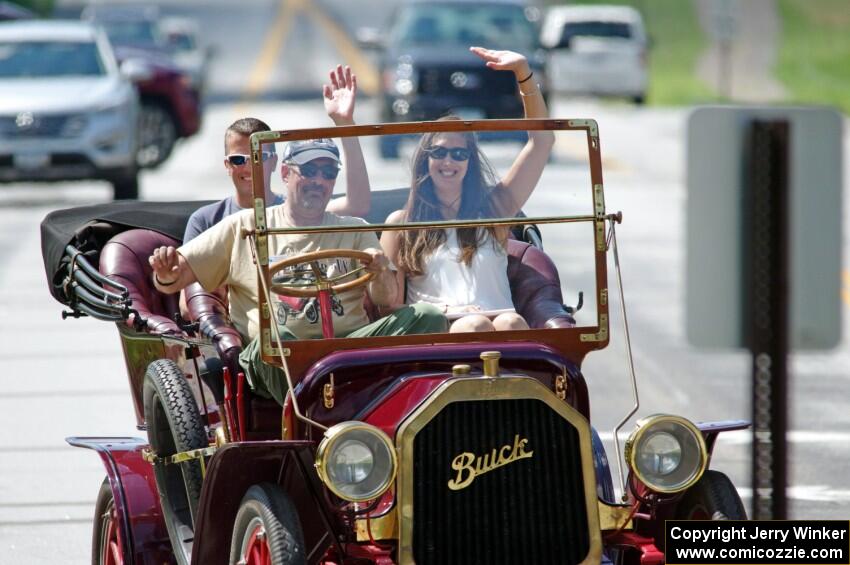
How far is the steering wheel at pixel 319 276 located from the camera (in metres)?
5.82

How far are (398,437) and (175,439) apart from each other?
112 cm

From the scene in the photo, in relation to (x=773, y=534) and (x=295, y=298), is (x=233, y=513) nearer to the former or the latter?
(x=295, y=298)

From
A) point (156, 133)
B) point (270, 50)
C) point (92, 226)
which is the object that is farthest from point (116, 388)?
point (270, 50)

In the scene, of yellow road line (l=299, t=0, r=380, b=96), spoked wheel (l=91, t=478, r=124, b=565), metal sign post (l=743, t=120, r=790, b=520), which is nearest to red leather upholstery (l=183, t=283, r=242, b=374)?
spoked wheel (l=91, t=478, r=124, b=565)

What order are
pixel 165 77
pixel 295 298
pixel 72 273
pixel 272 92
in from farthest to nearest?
pixel 272 92 → pixel 165 77 → pixel 72 273 → pixel 295 298

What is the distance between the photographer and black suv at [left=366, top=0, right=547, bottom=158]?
24391 mm

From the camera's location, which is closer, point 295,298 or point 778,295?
point 778,295

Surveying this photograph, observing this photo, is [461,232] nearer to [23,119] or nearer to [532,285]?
[532,285]

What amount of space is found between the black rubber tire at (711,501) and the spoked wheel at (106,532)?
2008 mm

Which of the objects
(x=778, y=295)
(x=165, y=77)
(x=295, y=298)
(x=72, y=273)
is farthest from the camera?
(x=165, y=77)

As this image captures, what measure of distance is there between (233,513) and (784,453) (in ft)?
6.08

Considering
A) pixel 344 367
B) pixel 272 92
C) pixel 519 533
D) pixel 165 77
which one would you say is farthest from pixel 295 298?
pixel 272 92

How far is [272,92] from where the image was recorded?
132 ft

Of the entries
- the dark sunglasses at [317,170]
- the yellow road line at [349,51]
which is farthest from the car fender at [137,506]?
the yellow road line at [349,51]
